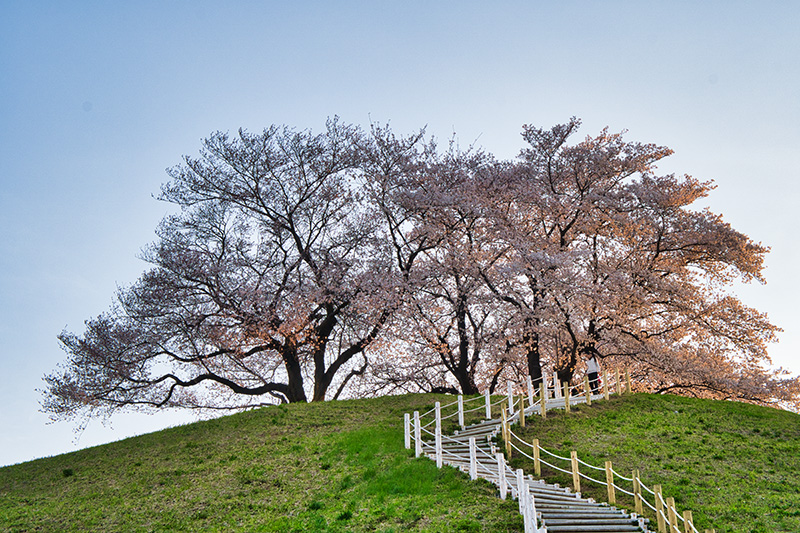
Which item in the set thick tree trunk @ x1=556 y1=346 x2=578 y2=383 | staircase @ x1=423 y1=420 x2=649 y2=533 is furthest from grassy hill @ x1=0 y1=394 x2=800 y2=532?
thick tree trunk @ x1=556 y1=346 x2=578 y2=383

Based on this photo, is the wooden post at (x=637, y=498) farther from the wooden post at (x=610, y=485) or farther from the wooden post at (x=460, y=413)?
the wooden post at (x=460, y=413)

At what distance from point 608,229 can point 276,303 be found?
50.4 ft

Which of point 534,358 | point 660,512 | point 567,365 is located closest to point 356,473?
point 660,512

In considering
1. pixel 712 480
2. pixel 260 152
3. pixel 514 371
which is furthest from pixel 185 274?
pixel 712 480

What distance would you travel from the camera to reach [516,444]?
66.7 ft

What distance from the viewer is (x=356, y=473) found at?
59.1 feet

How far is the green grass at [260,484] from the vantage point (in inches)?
593

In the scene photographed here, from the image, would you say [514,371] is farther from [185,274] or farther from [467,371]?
[185,274]

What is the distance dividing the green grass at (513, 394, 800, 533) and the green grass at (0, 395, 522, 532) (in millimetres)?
3936

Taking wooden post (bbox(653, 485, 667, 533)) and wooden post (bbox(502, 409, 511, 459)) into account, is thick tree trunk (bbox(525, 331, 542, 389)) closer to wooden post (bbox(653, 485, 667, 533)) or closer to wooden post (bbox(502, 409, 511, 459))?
wooden post (bbox(502, 409, 511, 459))

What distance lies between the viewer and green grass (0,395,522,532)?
15.1 metres

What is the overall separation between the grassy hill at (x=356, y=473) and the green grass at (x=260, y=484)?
51 mm

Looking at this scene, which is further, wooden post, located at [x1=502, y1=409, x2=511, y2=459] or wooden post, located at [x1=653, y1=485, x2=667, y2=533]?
wooden post, located at [x1=502, y1=409, x2=511, y2=459]

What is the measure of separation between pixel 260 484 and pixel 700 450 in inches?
524
